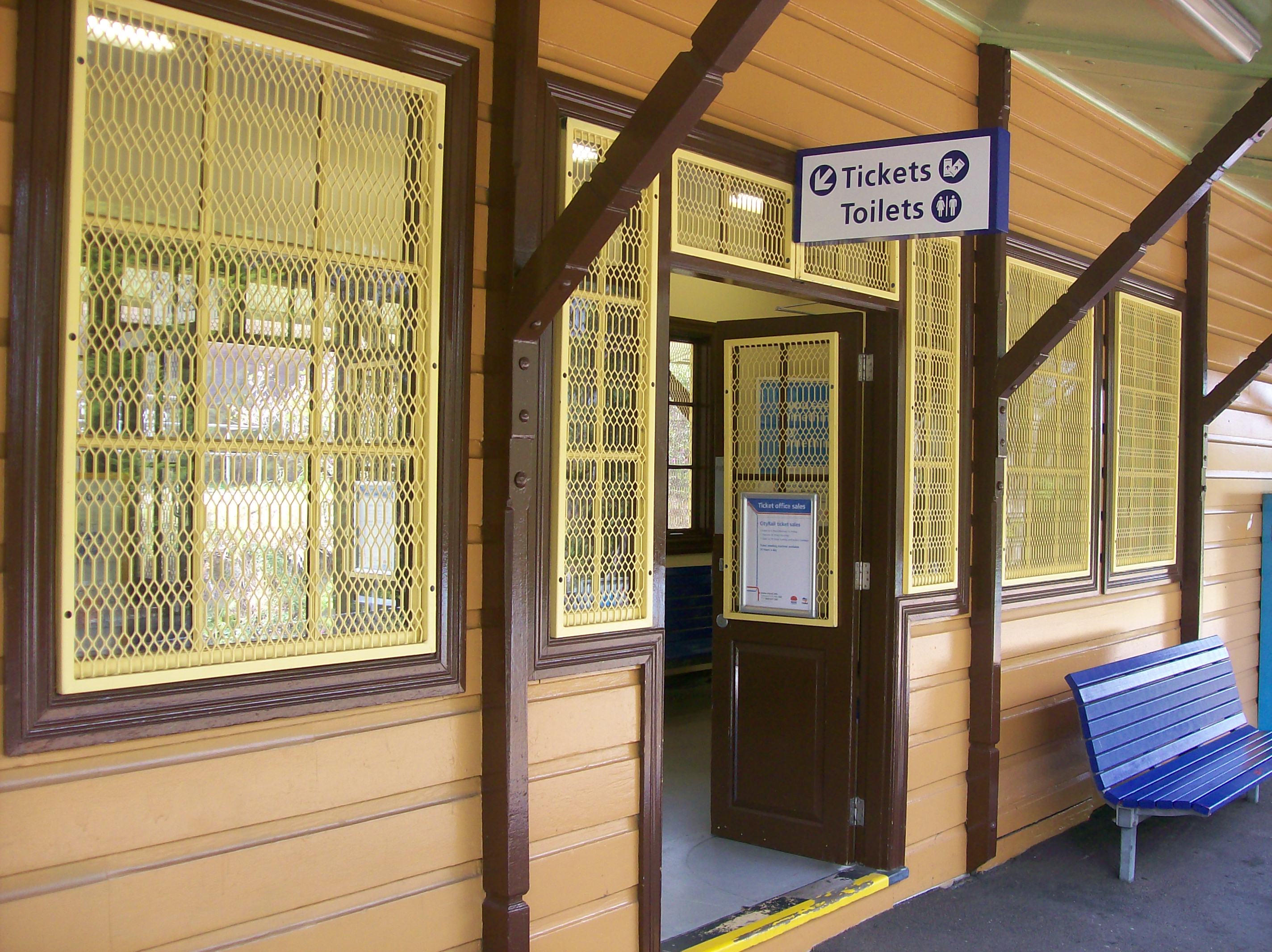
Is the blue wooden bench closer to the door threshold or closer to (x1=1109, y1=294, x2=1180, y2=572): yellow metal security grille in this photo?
(x1=1109, y1=294, x2=1180, y2=572): yellow metal security grille

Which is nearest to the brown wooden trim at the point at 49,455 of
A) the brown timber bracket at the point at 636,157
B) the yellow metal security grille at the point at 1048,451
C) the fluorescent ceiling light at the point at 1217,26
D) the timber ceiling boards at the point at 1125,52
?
the brown timber bracket at the point at 636,157

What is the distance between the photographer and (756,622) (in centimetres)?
471

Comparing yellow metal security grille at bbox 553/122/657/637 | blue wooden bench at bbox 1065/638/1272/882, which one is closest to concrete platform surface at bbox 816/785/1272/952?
blue wooden bench at bbox 1065/638/1272/882

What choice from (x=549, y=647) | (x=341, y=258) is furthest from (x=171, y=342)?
(x=549, y=647)

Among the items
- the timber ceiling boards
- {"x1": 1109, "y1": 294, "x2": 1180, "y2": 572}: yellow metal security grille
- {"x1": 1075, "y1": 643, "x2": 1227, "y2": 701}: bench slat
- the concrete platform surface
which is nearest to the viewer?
the concrete platform surface

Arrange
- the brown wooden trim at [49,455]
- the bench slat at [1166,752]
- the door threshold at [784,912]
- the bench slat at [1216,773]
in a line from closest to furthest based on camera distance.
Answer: the brown wooden trim at [49,455] → the door threshold at [784,912] → the bench slat at [1216,773] → the bench slat at [1166,752]

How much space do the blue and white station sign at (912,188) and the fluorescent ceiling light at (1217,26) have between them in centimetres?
102

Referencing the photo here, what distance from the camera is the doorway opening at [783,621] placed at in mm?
4406

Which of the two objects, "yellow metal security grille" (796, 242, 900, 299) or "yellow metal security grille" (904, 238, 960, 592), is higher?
"yellow metal security grille" (796, 242, 900, 299)

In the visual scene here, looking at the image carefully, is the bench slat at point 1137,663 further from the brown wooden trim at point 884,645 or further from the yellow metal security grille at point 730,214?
the yellow metal security grille at point 730,214

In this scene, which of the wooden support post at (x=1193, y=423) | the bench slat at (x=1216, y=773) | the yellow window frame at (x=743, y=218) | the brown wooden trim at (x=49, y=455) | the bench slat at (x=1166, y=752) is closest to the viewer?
the brown wooden trim at (x=49, y=455)

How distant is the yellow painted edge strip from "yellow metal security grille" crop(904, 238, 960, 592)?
1.21m

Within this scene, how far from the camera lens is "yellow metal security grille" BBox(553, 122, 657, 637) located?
3008 millimetres

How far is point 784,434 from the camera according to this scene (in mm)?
4660
